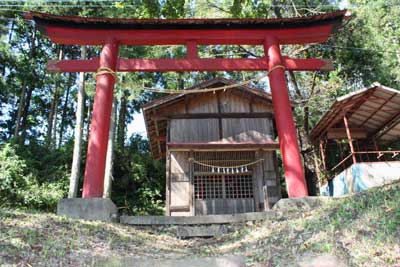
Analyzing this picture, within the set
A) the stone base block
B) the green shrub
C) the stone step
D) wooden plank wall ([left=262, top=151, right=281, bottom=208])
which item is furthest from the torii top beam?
the green shrub

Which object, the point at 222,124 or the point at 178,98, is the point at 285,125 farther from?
the point at 178,98

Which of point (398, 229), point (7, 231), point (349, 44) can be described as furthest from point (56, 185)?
point (349, 44)

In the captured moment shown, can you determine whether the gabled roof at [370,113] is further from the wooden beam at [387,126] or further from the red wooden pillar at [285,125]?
the red wooden pillar at [285,125]

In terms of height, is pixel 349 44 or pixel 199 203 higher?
pixel 349 44

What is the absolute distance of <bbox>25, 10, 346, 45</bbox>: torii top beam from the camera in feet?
29.1

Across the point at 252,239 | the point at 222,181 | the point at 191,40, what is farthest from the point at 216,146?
the point at 252,239

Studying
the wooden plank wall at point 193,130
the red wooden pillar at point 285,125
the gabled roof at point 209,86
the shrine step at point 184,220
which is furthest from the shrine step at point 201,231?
the gabled roof at point 209,86

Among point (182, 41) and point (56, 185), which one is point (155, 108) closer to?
point (182, 41)

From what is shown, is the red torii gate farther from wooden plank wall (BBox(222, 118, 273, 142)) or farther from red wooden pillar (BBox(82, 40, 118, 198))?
wooden plank wall (BBox(222, 118, 273, 142))

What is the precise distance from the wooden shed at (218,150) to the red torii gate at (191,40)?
363 cm

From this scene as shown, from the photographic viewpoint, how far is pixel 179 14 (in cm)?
965

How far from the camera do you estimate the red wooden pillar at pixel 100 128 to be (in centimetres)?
765

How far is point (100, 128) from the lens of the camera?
26.4 ft

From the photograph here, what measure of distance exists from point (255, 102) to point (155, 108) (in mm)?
3889
